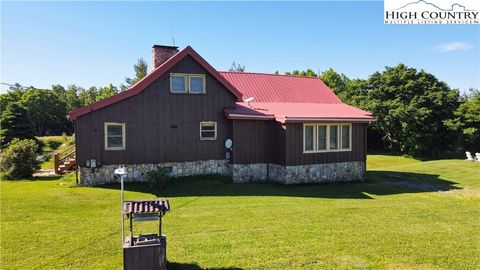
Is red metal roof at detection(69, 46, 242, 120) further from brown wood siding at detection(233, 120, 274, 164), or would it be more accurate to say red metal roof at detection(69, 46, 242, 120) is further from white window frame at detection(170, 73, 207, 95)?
brown wood siding at detection(233, 120, 274, 164)

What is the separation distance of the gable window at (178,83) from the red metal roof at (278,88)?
14.8 ft

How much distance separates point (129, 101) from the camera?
15.3 meters

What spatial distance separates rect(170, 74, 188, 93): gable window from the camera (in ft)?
53.2

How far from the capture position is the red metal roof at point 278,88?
2055 cm

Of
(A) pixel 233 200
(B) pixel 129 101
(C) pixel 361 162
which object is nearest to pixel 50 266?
(A) pixel 233 200

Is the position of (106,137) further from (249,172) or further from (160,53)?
(249,172)

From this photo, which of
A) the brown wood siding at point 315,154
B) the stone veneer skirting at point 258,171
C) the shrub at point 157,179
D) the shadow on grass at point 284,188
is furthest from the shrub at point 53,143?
the brown wood siding at point 315,154

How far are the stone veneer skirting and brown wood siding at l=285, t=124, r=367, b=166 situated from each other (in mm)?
250

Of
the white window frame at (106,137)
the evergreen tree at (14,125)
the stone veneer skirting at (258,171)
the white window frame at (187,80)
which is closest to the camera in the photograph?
the white window frame at (106,137)

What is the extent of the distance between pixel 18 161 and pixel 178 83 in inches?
347

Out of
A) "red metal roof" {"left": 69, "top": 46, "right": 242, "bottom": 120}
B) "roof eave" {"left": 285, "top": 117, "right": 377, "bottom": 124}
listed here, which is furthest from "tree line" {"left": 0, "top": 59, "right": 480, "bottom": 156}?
"red metal roof" {"left": 69, "top": 46, "right": 242, "bottom": 120}

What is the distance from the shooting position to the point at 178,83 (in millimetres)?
16359

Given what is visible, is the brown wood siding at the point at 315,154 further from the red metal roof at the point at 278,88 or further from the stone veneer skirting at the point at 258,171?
the red metal roof at the point at 278,88

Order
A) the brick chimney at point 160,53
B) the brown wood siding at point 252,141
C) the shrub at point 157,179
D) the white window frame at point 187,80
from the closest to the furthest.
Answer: the shrub at point 157,179 → the white window frame at point 187,80 → the brown wood siding at point 252,141 → the brick chimney at point 160,53
